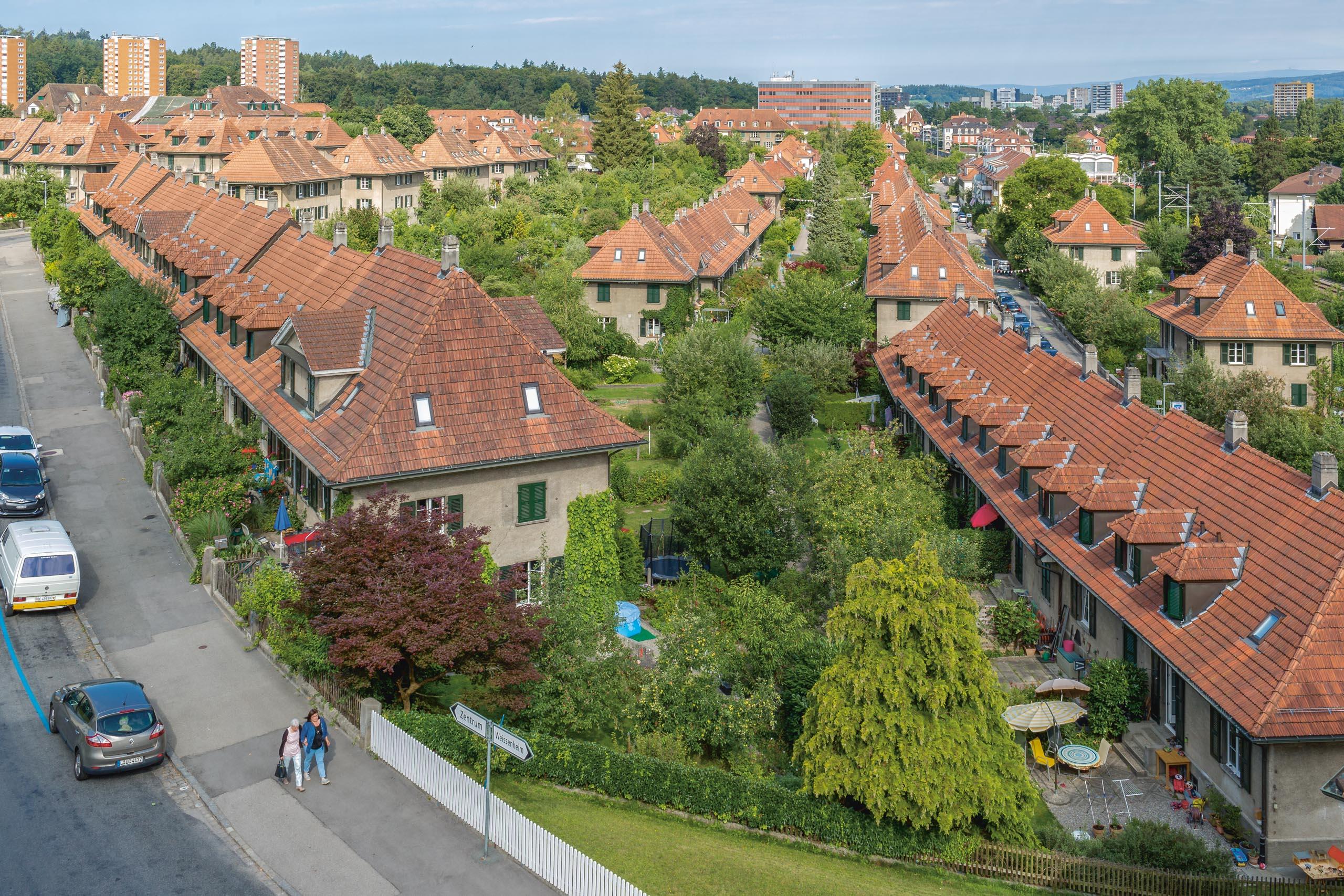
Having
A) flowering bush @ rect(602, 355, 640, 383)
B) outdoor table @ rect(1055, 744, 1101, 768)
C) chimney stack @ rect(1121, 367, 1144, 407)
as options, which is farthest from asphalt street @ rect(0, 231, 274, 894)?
flowering bush @ rect(602, 355, 640, 383)

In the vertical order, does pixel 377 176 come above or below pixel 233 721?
above

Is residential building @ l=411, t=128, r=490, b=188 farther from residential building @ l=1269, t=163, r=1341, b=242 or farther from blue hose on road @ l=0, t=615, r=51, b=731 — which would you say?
blue hose on road @ l=0, t=615, r=51, b=731

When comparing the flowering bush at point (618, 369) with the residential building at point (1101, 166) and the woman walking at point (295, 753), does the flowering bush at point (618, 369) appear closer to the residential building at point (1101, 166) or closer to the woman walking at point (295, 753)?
the woman walking at point (295, 753)

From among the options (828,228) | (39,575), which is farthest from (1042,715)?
(828,228)

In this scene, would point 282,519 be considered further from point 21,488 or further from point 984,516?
point 984,516

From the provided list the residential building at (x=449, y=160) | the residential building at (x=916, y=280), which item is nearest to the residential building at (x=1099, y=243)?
the residential building at (x=916, y=280)

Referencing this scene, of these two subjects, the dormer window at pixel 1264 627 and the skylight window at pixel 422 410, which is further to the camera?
the skylight window at pixel 422 410
